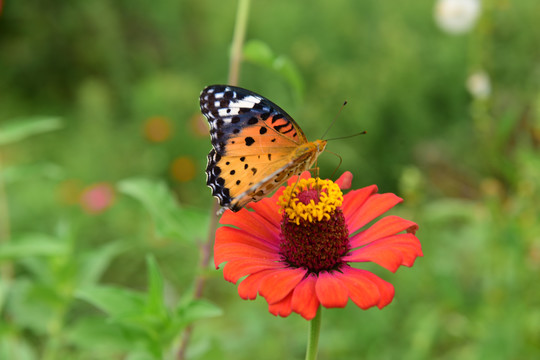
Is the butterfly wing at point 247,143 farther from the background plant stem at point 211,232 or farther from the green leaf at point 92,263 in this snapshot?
the green leaf at point 92,263

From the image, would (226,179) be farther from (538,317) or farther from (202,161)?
(202,161)

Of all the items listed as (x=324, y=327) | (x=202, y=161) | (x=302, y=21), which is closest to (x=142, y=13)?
(x=302, y=21)

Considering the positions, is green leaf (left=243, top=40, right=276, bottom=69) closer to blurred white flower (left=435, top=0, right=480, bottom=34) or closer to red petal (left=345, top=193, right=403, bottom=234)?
red petal (left=345, top=193, right=403, bottom=234)

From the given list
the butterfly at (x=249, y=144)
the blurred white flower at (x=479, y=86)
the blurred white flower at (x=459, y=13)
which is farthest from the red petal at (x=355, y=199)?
the blurred white flower at (x=459, y=13)

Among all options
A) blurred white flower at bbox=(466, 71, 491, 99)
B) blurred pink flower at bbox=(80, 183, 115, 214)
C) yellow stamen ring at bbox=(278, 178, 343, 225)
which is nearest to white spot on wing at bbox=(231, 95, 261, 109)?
yellow stamen ring at bbox=(278, 178, 343, 225)

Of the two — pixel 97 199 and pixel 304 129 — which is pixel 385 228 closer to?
pixel 97 199

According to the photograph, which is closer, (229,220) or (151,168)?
(229,220)
